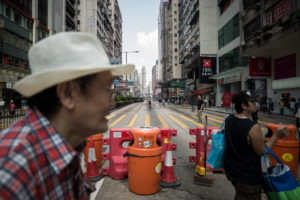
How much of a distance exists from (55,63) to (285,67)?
2342cm

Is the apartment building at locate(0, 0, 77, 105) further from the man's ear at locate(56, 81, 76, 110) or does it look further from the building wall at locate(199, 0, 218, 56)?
the building wall at locate(199, 0, 218, 56)

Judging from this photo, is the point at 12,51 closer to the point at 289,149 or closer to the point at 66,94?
the point at 66,94

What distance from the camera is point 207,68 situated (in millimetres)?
38594

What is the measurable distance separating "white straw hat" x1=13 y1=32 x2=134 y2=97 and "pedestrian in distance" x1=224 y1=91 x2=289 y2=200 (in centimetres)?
195

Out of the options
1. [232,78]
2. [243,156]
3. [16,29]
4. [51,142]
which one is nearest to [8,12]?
[16,29]

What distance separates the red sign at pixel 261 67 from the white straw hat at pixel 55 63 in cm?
2368

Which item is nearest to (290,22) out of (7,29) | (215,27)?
(215,27)

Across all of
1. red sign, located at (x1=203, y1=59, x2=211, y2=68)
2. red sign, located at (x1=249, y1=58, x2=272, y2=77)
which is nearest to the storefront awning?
red sign, located at (x1=249, y1=58, x2=272, y2=77)

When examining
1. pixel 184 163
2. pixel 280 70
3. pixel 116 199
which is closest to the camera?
pixel 116 199

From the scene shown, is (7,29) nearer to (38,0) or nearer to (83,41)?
(38,0)

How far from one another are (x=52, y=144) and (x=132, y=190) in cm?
314

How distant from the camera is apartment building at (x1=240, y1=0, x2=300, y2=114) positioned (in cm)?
1522

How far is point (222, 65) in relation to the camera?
115ft

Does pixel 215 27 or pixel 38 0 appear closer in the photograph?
pixel 38 0
